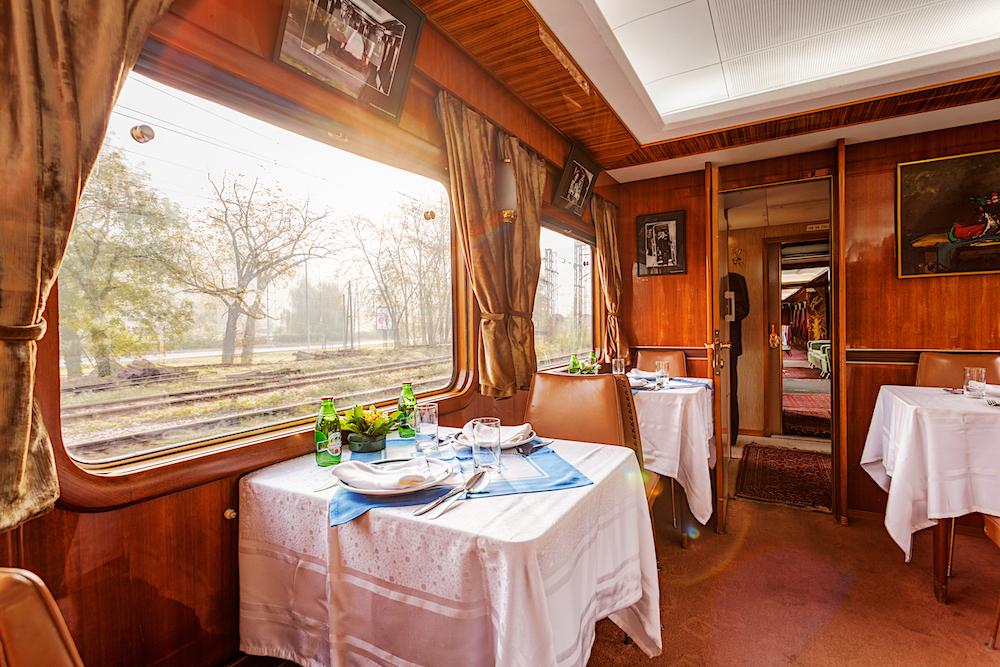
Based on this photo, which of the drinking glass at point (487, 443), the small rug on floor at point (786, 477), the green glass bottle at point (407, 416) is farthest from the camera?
the small rug on floor at point (786, 477)

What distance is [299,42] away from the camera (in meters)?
1.58

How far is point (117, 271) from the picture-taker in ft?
4.31

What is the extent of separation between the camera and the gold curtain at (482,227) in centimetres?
238

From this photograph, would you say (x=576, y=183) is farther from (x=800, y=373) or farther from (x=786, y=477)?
(x=800, y=373)

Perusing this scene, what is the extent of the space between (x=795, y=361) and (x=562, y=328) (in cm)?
1352

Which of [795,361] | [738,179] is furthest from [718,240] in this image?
[795,361]

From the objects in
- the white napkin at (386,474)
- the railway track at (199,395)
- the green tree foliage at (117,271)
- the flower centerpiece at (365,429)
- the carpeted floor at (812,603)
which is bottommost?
the carpeted floor at (812,603)

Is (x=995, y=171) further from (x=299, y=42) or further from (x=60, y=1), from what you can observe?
(x=60, y=1)

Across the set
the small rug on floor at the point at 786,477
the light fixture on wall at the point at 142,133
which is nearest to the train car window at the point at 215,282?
the light fixture on wall at the point at 142,133

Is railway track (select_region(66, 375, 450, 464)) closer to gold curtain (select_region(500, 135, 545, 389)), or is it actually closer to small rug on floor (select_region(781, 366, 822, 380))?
gold curtain (select_region(500, 135, 545, 389))

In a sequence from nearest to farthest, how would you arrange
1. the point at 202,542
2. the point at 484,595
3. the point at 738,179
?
the point at 484,595 → the point at 202,542 → the point at 738,179

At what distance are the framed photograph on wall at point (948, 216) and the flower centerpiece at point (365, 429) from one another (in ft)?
11.8

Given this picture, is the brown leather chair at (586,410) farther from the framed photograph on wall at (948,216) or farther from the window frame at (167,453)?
the framed photograph on wall at (948,216)

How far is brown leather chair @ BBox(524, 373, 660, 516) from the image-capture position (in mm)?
2117
